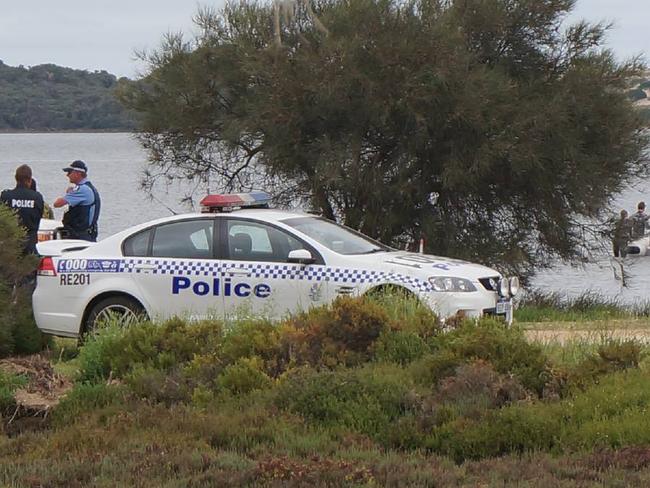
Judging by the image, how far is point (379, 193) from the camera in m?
23.4

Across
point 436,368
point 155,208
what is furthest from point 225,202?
point 155,208

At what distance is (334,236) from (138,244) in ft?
6.43

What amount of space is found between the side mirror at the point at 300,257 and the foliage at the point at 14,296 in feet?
7.78

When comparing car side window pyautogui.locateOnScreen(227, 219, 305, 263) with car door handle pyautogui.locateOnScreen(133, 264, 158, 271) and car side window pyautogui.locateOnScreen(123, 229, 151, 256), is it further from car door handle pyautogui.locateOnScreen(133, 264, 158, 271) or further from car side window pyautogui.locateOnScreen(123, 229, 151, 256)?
car side window pyautogui.locateOnScreen(123, 229, 151, 256)

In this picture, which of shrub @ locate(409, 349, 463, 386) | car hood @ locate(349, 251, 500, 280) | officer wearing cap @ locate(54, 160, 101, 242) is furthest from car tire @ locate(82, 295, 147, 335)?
shrub @ locate(409, 349, 463, 386)

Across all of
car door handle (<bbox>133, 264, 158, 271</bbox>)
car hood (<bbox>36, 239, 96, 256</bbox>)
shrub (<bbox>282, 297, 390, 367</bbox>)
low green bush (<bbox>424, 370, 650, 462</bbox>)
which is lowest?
low green bush (<bbox>424, 370, 650, 462</bbox>)

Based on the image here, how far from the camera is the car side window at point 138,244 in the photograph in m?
13.1

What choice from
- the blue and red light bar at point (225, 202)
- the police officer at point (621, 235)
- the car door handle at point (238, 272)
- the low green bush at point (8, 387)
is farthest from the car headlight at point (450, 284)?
the police officer at point (621, 235)

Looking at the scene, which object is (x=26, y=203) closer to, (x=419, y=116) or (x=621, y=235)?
(x=419, y=116)

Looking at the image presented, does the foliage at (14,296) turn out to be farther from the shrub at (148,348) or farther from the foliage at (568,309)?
the foliage at (568,309)

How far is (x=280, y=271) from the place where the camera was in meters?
12.5

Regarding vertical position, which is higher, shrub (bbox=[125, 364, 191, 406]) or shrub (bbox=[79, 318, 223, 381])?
shrub (bbox=[79, 318, 223, 381])

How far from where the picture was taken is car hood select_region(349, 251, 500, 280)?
1238cm

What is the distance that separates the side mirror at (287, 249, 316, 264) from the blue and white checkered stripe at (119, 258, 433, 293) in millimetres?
64
